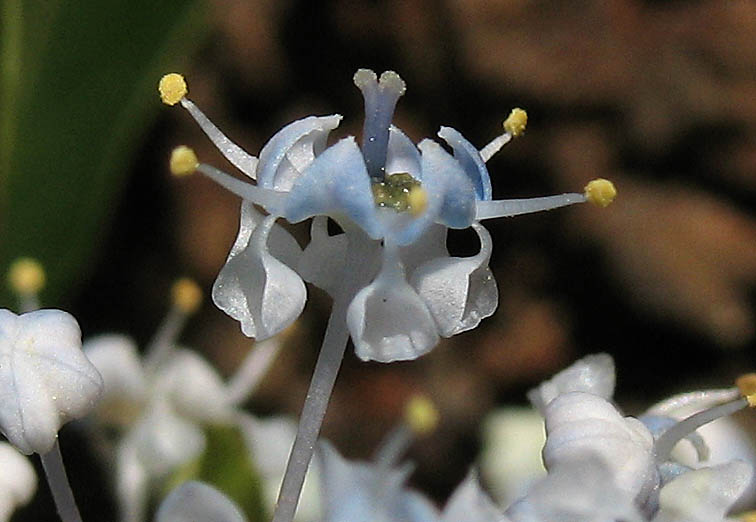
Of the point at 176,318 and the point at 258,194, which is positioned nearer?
the point at 258,194

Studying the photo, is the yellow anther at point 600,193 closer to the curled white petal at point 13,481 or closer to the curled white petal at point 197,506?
the curled white petal at point 197,506

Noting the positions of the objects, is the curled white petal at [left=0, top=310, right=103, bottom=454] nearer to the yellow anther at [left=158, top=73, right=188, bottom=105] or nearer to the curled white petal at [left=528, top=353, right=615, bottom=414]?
the yellow anther at [left=158, top=73, right=188, bottom=105]

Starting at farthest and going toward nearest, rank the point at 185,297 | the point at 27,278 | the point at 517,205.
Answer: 1. the point at 185,297
2. the point at 27,278
3. the point at 517,205

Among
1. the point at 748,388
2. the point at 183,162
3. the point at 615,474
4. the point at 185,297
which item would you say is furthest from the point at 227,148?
the point at 185,297

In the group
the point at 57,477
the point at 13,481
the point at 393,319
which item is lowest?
the point at 13,481

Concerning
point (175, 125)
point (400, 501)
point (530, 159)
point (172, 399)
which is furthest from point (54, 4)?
point (530, 159)

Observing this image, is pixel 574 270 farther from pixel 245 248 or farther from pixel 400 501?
pixel 245 248

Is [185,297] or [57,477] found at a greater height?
[57,477]

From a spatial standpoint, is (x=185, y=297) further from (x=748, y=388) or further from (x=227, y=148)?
(x=748, y=388)
